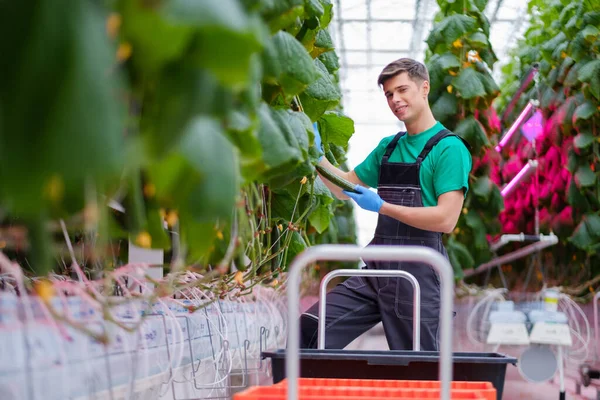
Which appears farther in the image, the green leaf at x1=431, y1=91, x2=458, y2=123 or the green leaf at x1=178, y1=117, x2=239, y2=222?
the green leaf at x1=431, y1=91, x2=458, y2=123

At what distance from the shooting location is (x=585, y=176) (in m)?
4.40

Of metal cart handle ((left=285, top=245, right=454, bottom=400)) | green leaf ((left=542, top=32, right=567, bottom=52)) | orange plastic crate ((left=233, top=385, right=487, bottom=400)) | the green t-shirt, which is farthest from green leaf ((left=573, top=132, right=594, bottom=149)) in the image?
metal cart handle ((left=285, top=245, right=454, bottom=400))

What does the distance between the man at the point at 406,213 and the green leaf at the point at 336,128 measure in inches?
6.5

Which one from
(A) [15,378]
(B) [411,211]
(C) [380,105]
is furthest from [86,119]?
(C) [380,105]

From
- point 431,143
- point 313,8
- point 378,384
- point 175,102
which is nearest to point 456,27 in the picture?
point 431,143

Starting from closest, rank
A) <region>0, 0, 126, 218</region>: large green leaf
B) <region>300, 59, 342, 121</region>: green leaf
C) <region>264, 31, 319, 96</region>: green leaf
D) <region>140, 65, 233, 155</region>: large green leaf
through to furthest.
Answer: <region>0, 0, 126, 218</region>: large green leaf < <region>140, 65, 233, 155</region>: large green leaf < <region>264, 31, 319, 96</region>: green leaf < <region>300, 59, 342, 121</region>: green leaf

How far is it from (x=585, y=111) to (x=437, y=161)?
2147mm

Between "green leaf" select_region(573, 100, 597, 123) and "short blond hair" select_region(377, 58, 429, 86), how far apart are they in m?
1.99

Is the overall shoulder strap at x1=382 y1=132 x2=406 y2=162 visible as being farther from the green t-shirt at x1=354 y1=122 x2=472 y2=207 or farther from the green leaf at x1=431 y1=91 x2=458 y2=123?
the green leaf at x1=431 y1=91 x2=458 y2=123

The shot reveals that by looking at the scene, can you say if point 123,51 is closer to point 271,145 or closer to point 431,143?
point 271,145

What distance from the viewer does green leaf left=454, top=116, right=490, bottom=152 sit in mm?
4173

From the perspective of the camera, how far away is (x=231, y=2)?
1.96 feet

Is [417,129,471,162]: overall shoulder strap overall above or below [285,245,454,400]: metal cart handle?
above

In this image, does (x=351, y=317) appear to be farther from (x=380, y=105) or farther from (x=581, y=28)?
(x=380, y=105)
